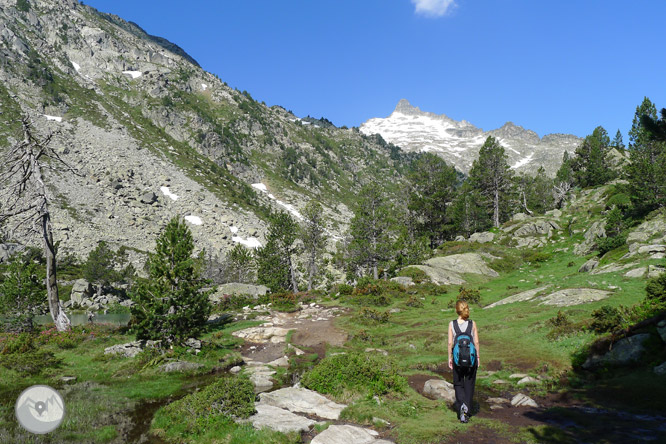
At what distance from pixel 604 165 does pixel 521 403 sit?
83991 mm

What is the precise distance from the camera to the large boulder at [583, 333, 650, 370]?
39.5ft

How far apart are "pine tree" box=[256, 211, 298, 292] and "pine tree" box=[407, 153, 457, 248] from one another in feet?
70.9

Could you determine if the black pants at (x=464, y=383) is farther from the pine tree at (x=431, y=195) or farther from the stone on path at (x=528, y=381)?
the pine tree at (x=431, y=195)

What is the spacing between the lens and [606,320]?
14273 millimetres

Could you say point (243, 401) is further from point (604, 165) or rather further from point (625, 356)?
point (604, 165)

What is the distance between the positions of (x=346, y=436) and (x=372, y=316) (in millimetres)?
20350

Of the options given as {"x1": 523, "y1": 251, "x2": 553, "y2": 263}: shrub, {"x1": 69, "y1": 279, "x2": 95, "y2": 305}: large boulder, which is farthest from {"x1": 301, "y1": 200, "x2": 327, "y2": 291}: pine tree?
{"x1": 69, "y1": 279, "x2": 95, "y2": 305}: large boulder

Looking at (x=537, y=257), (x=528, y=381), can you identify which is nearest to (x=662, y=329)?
(x=528, y=381)

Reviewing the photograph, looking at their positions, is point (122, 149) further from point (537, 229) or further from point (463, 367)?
point (463, 367)

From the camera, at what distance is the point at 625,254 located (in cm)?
2889

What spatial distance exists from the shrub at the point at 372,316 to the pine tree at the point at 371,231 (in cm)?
1540

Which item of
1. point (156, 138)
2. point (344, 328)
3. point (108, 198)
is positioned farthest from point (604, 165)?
point (156, 138)

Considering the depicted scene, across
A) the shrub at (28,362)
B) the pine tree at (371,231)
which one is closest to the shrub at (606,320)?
the shrub at (28,362)

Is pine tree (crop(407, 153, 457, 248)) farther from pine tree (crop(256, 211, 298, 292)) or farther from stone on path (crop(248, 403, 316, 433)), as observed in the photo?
stone on path (crop(248, 403, 316, 433))
